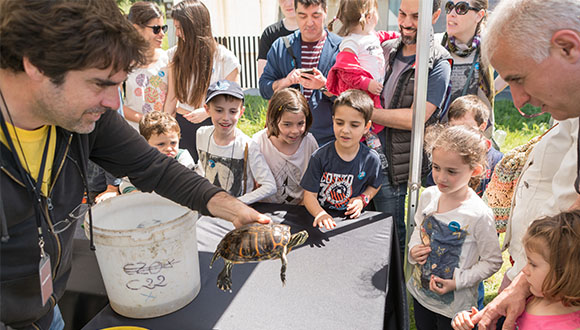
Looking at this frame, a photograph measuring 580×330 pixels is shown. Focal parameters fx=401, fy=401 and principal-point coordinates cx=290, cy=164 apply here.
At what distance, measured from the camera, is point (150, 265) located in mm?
1513

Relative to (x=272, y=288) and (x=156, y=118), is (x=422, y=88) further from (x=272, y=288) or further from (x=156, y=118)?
(x=156, y=118)

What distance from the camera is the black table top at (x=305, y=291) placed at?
152 cm

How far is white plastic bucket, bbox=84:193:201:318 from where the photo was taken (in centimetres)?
146

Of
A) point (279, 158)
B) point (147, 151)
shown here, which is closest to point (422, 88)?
point (279, 158)

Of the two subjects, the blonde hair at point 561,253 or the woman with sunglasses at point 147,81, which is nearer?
the blonde hair at point 561,253

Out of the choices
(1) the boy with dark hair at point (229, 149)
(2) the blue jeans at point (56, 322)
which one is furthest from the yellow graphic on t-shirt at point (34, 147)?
(1) the boy with dark hair at point (229, 149)

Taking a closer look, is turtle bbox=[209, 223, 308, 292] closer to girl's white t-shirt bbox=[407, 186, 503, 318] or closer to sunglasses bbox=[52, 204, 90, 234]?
sunglasses bbox=[52, 204, 90, 234]

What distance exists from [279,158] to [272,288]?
1210 millimetres

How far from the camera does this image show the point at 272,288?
1701mm

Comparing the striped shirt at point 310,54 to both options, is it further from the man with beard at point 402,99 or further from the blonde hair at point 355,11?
the man with beard at point 402,99

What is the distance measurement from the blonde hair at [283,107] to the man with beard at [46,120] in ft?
4.43

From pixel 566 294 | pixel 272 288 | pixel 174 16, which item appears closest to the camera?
pixel 566 294

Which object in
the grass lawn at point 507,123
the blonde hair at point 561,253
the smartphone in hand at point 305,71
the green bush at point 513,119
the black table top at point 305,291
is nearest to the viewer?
the blonde hair at point 561,253

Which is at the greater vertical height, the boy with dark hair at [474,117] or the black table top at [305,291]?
the boy with dark hair at [474,117]
